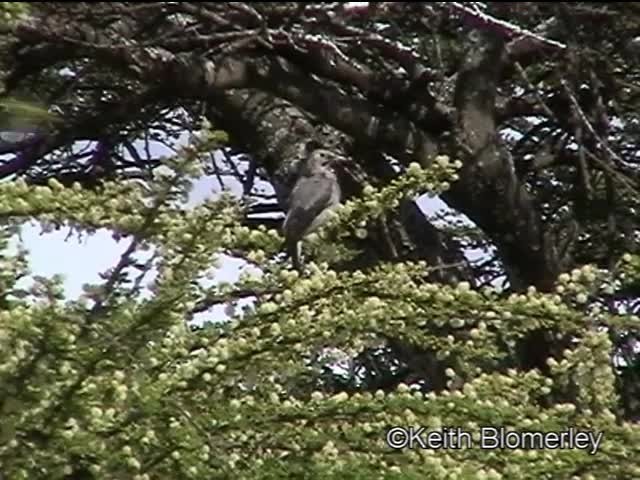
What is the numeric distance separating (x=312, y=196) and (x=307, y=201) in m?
0.02

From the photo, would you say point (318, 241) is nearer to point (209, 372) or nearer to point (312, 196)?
point (312, 196)

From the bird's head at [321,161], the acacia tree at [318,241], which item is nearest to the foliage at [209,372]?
the acacia tree at [318,241]

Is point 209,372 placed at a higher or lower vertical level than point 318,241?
lower

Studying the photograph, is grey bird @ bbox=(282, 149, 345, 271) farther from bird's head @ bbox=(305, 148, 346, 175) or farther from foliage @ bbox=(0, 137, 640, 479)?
foliage @ bbox=(0, 137, 640, 479)

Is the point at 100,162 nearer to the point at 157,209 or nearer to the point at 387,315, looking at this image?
the point at 387,315

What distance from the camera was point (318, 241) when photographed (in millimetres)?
2039

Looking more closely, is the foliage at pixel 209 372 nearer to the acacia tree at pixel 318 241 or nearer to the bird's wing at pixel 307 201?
the acacia tree at pixel 318 241

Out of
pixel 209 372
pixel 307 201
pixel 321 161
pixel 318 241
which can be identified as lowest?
pixel 209 372

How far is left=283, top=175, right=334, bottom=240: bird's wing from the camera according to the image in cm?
254

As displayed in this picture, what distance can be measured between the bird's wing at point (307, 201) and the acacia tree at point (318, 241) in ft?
0.38

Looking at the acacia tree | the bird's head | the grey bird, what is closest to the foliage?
the acacia tree

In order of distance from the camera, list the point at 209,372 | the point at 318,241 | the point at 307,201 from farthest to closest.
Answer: the point at 307,201 < the point at 318,241 < the point at 209,372

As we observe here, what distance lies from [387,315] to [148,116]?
5.53 feet

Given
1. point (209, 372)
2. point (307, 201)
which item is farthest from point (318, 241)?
point (209, 372)
